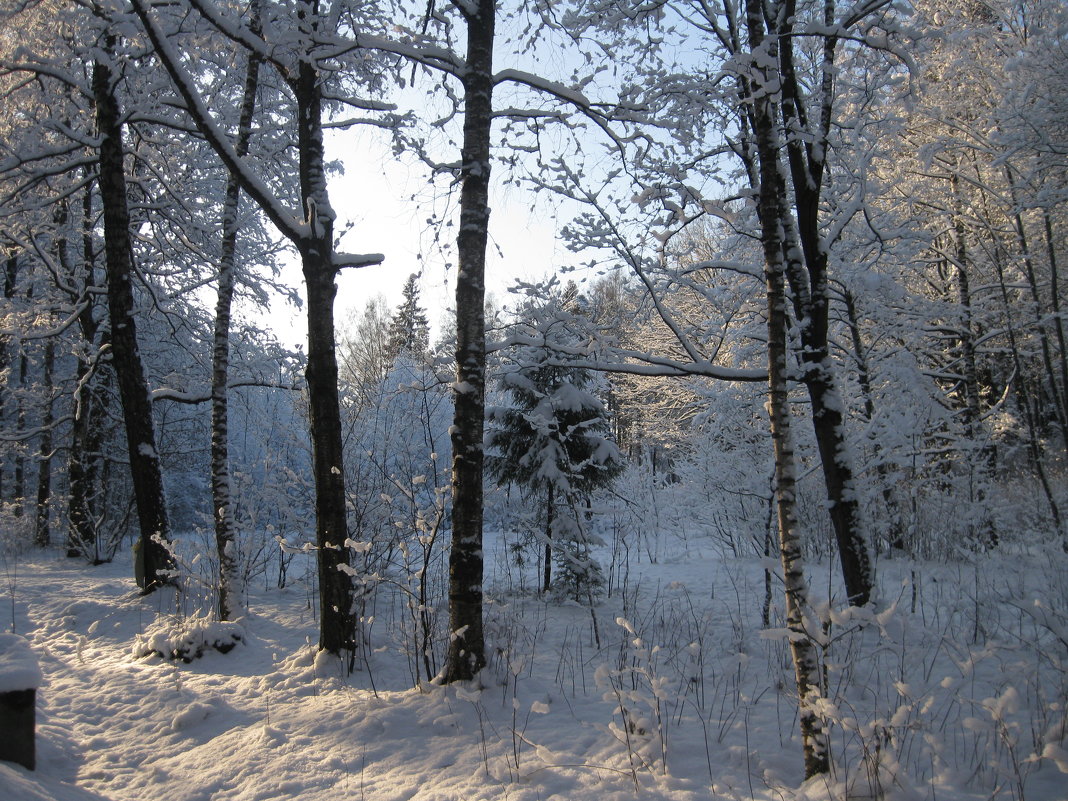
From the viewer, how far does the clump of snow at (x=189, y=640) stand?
5367mm

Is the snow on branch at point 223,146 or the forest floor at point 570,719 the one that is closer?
the forest floor at point 570,719

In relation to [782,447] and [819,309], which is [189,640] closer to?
[782,447]

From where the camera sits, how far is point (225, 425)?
6820 millimetres

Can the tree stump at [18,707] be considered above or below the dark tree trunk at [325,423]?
below

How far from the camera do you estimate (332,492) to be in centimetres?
494

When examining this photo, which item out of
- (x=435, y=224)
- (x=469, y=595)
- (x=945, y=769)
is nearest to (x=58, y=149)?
(x=435, y=224)

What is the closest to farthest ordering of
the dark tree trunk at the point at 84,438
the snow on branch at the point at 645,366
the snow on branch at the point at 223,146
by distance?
the snow on branch at the point at 223,146, the snow on branch at the point at 645,366, the dark tree trunk at the point at 84,438

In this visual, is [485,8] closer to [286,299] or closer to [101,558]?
[286,299]

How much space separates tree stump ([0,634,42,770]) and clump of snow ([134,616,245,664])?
7.73 ft

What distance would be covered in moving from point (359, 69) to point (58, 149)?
513 cm

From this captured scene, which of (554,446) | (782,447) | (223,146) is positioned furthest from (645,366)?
(223,146)

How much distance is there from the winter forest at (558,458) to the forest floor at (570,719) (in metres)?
0.03

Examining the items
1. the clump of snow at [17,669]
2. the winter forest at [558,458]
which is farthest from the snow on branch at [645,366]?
the clump of snow at [17,669]

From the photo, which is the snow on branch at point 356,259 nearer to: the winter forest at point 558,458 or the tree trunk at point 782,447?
the winter forest at point 558,458
